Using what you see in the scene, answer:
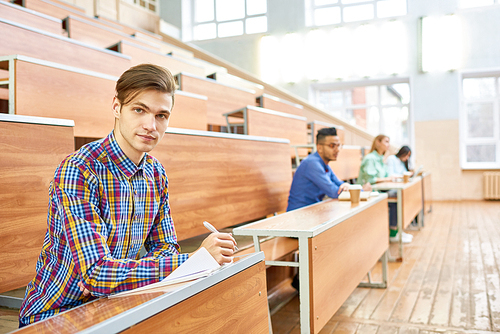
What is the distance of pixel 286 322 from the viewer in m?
2.35

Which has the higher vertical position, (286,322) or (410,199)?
(410,199)

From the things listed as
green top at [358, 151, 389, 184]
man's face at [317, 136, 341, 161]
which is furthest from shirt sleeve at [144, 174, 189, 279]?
green top at [358, 151, 389, 184]

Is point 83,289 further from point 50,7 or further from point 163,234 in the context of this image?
point 50,7

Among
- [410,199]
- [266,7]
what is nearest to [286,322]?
[410,199]

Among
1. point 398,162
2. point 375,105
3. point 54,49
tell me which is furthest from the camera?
point 375,105

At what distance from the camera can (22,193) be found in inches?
54.7

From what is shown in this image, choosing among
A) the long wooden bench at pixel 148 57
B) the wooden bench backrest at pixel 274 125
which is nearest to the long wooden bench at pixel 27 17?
the long wooden bench at pixel 148 57

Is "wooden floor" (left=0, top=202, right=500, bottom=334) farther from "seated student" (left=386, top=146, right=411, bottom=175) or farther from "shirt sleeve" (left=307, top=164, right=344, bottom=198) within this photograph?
"seated student" (left=386, top=146, right=411, bottom=175)

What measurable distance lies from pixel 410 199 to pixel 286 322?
236 cm

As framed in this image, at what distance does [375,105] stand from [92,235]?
8.72 meters

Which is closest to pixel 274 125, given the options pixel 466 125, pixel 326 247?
pixel 326 247

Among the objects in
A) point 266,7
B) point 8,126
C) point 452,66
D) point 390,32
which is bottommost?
point 8,126

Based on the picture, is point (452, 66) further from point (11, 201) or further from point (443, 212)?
point (11, 201)

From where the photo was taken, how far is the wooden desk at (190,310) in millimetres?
731
